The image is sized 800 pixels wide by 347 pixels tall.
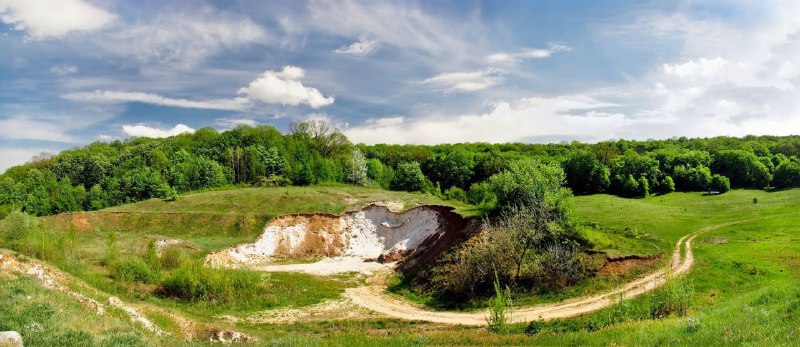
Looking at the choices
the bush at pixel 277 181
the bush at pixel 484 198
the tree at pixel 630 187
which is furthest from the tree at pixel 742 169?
the bush at pixel 277 181

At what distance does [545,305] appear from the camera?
3041 cm

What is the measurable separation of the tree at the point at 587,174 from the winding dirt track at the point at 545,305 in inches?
1829

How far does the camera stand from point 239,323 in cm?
2928

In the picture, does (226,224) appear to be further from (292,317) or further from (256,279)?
(292,317)

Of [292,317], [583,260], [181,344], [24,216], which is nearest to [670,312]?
[583,260]

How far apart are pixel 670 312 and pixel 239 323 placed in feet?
80.1

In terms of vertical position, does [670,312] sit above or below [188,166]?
below

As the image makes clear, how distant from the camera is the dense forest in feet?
259

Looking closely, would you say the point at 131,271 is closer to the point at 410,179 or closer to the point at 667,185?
the point at 410,179

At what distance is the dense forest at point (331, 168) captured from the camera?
7881cm

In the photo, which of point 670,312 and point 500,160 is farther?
point 500,160

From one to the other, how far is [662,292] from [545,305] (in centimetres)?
1012

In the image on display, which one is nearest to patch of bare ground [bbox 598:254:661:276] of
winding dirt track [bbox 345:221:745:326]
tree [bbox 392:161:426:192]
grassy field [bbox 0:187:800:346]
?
grassy field [bbox 0:187:800:346]

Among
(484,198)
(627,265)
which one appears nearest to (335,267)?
(484,198)
